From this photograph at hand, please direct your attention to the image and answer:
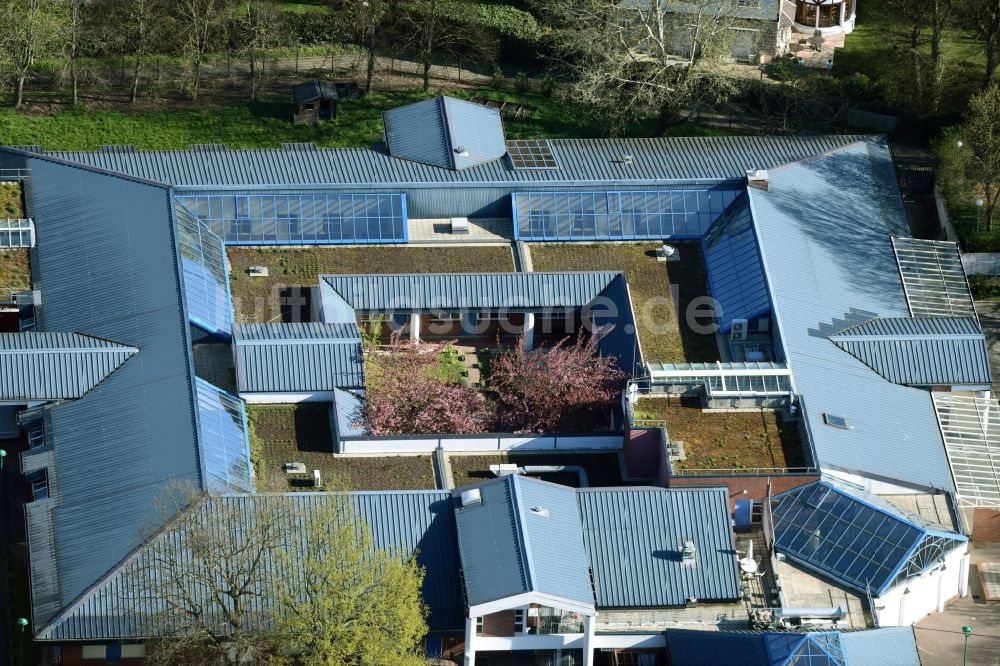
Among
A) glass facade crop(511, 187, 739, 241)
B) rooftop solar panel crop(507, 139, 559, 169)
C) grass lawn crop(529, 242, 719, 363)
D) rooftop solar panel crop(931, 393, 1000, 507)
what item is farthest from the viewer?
rooftop solar panel crop(507, 139, 559, 169)

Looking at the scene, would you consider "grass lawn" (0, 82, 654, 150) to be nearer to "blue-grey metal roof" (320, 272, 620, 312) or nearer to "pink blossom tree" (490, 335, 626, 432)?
"blue-grey metal roof" (320, 272, 620, 312)

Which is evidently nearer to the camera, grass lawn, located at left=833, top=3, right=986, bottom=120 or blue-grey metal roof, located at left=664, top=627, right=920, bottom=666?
blue-grey metal roof, located at left=664, top=627, right=920, bottom=666

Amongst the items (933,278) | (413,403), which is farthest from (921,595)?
(413,403)

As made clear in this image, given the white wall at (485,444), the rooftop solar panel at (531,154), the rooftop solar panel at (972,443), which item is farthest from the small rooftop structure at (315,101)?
the rooftop solar panel at (972,443)

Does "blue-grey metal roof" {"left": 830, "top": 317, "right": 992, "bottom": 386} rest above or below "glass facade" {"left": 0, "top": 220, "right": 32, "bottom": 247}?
below

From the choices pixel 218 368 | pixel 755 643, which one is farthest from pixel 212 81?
pixel 755 643

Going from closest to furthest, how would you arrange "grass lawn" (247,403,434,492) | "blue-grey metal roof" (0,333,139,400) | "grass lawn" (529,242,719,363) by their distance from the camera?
1. "grass lawn" (247,403,434,492)
2. "blue-grey metal roof" (0,333,139,400)
3. "grass lawn" (529,242,719,363)

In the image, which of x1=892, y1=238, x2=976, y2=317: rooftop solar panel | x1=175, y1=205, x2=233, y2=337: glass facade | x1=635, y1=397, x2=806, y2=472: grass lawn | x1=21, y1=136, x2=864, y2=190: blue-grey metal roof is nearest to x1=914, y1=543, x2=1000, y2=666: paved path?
x1=635, y1=397, x2=806, y2=472: grass lawn

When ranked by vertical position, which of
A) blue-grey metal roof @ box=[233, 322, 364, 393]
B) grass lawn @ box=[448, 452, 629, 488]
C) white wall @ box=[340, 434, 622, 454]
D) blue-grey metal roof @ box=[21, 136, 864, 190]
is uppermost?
blue-grey metal roof @ box=[21, 136, 864, 190]
